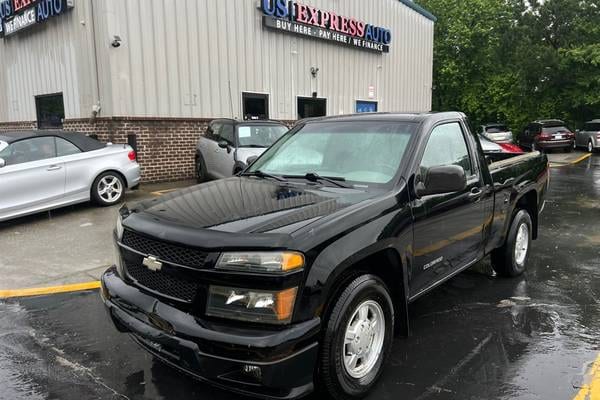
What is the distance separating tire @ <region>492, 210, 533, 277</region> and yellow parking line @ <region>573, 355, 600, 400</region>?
181 cm

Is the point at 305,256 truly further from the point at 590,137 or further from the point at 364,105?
the point at 590,137

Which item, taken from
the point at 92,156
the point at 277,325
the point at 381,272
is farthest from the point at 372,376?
the point at 92,156

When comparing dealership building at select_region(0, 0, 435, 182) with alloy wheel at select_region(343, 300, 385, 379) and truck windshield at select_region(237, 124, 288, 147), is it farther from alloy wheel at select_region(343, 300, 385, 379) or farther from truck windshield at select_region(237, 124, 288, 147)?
alloy wheel at select_region(343, 300, 385, 379)

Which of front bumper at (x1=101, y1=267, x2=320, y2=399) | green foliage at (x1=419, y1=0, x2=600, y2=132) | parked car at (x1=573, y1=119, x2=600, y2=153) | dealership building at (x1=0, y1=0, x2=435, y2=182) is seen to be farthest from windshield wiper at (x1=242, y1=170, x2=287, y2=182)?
green foliage at (x1=419, y1=0, x2=600, y2=132)

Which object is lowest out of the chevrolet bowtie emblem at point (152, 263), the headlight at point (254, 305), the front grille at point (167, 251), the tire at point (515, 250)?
the tire at point (515, 250)

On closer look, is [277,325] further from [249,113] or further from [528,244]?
[249,113]

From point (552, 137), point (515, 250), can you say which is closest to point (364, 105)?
point (552, 137)

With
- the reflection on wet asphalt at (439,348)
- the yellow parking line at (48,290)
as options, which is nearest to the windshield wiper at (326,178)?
the reflection on wet asphalt at (439,348)

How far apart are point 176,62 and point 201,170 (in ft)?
9.54

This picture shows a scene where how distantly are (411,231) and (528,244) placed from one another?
2933 mm

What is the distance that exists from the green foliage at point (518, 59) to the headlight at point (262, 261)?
31.1 m

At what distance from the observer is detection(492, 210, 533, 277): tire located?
205 inches

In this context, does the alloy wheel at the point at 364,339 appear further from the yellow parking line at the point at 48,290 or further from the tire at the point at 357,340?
the yellow parking line at the point at 48,290

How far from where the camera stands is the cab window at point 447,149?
152 inches
